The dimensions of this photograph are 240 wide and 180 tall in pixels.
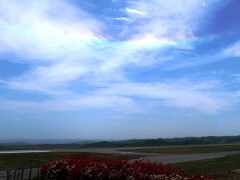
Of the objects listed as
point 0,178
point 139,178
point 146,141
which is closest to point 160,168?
point 139,178

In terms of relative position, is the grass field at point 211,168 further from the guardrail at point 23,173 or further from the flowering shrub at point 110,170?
the flowering shrub at point 110,170

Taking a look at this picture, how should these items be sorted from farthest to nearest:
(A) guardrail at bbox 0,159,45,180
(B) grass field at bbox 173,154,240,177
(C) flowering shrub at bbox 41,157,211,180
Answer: (B) grass field at bbox 173,154,240,177, (A) guardrail at bbox 0,159,45,180, (C) flowering shrub at bbox 41,157,211,180

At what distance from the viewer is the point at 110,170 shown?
1244 cm

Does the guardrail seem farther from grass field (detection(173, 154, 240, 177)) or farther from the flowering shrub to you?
grass field (detection(173, 154, 240, 177))

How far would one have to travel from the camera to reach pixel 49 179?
14.9 meters

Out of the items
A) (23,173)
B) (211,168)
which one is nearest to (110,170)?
(23,173)

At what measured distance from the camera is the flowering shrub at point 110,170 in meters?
11.3

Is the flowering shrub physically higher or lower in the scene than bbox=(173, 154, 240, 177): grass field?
lower

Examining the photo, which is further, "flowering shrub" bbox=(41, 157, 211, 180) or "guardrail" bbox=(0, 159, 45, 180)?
"guardrail" bbox=(0, 159, 45, 180)

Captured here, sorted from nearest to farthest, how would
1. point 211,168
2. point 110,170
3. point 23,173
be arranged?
Result: 1. point 110,170
2. point 23,173
3. point 211,168

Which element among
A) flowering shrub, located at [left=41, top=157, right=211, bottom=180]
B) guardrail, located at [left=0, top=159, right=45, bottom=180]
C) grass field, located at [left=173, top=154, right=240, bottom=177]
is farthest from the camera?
grass field, located at [left=173, top=154, right=240, bottom=177]

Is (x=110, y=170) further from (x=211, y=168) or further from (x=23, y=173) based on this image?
(x=211, y=168)

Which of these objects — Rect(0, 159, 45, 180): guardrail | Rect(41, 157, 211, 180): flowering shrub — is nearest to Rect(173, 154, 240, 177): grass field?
Rect(0, 159, 45, 180): guardrail

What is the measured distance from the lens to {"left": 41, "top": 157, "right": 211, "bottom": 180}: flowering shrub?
1126cm
